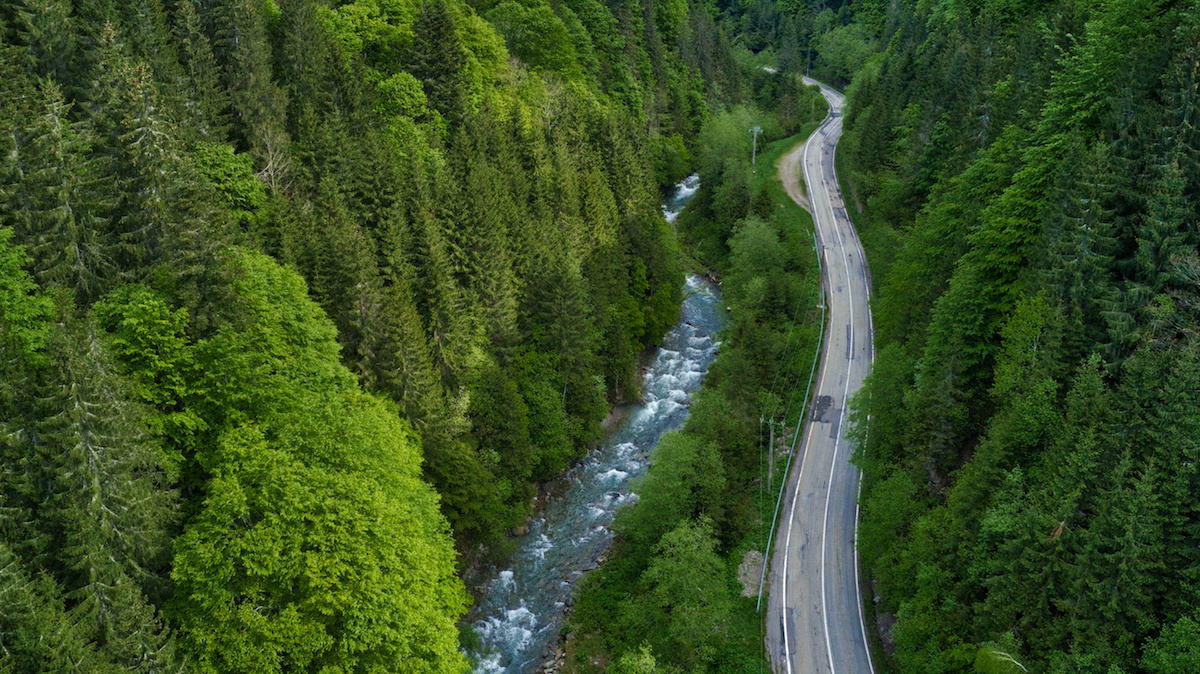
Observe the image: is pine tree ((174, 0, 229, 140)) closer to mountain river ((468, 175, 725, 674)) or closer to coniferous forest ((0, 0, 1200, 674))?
coniferous forest ((0, 0, 1200, 674))

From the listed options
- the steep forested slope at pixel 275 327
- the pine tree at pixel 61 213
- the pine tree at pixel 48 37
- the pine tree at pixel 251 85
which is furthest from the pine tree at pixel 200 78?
the pine tree at pixel 61 213

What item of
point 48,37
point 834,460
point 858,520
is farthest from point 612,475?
point 48,37

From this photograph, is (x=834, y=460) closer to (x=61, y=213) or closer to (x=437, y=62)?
(x=437, y=62)

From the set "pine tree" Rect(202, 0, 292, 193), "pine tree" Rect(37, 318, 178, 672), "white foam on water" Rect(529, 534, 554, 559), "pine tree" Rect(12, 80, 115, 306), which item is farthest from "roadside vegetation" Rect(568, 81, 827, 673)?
"pine tree" Rect(202, 0, 292, 193)

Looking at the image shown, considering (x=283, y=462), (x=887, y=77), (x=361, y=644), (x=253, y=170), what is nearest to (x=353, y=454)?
(x=283, y=462)

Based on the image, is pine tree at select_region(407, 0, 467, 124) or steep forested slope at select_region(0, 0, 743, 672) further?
pine tree at select_region(407, 0, 467, 124)

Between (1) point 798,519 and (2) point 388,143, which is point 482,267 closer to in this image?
(2) point 388,143
